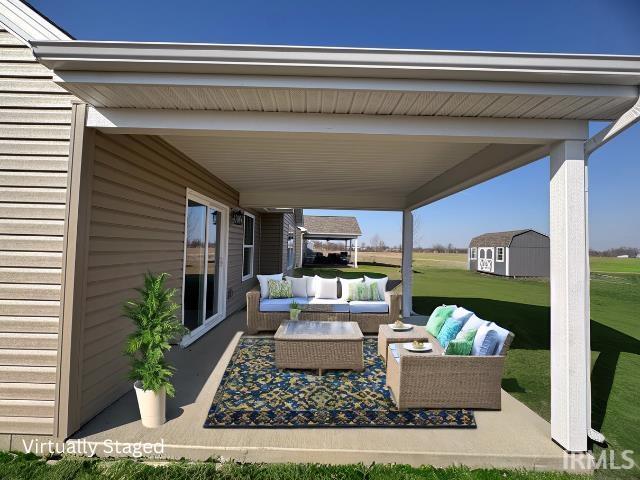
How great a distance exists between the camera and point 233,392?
373 centimetres

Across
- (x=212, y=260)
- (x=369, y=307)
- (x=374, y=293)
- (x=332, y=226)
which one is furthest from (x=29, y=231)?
(x=332, y=226)

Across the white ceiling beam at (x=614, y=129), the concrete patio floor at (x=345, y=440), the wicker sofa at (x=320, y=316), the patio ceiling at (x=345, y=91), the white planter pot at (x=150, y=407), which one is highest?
the patio ceiling at (x=345, y=91)

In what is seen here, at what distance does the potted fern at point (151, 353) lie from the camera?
2.97 meters

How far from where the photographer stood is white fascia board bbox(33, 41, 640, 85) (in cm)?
235

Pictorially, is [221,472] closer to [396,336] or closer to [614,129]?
[396,336]

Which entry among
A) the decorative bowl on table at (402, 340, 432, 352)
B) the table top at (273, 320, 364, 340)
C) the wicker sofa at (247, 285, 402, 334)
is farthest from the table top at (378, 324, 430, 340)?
the wicker sofa at (247, 285, 402, 334)

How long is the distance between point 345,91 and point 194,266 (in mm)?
4170

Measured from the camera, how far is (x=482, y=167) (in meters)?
4.38

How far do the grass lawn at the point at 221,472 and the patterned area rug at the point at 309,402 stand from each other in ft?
1.72

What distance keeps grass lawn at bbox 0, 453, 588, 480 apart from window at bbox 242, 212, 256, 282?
7016mm

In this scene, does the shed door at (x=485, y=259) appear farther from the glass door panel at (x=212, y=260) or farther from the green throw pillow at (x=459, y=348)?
the green throw pillow at (x=459, y=348)

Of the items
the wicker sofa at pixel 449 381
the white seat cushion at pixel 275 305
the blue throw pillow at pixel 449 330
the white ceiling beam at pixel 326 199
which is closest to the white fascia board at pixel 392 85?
the wicker sofa at pixel 449 381

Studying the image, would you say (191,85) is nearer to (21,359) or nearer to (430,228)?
(21,359)

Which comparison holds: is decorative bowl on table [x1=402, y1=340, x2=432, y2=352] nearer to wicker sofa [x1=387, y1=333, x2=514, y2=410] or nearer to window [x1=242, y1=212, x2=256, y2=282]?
wicker sofa [x1=387, y1=333, x2=514, y2=410]
